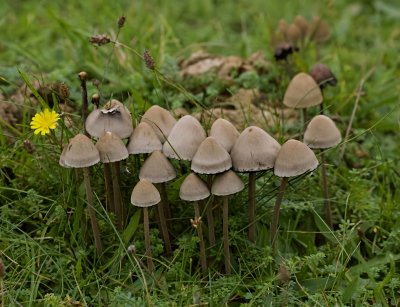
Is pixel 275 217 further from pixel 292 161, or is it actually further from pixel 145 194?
pixel 145 194

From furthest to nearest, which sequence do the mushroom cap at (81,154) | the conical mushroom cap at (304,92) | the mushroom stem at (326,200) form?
the conical mushroom cap at (304,92), the mushroom stem at (326,200), the mushroom cap at (81,154)

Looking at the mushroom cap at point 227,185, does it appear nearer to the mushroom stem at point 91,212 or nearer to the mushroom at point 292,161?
the mushroom at point 292,161

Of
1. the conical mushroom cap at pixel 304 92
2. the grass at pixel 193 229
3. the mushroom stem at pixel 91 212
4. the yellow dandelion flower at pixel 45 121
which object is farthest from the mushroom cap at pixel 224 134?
the conical mushroom cap at pixel 304 92

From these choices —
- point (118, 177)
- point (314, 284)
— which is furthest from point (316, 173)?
point (118, 177)

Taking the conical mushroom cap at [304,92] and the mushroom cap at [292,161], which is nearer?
the mushroom cap at [292,161]

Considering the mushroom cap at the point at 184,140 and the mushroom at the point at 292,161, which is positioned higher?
the mushroom cap at the point at 184,140

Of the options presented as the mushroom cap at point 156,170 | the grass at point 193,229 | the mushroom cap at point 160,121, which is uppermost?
the mushroom cap at point 160,121

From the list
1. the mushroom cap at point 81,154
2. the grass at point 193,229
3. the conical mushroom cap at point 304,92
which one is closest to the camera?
the mushroom cap at point 81,154

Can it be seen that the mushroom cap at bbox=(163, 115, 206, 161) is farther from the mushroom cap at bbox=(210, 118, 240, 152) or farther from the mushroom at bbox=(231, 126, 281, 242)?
the mushroom at bbox=(231, 126, 281, 242)
